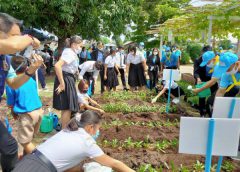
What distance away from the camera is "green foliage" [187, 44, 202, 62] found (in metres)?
28.6

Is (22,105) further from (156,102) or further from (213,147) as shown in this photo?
(156,102)

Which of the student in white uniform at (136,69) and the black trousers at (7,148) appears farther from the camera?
the student in white uniform at (136,69)

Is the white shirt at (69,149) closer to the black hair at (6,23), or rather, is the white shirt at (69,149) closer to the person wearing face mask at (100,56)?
the black hair at (6,23)

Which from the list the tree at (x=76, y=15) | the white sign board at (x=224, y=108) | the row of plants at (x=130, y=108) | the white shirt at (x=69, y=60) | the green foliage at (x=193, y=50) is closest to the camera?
the white sign board at (x=224, y=108)

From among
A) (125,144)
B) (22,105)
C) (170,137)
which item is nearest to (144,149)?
(125,144)

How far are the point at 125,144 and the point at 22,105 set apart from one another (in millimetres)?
1649

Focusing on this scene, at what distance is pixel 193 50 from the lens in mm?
29203

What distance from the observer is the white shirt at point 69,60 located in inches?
178

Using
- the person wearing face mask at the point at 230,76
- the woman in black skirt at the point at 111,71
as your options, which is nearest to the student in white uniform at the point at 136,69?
the woman in black skirt at the point at 111,71

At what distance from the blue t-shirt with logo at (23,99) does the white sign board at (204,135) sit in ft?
7.60

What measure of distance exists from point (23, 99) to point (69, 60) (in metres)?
1.04

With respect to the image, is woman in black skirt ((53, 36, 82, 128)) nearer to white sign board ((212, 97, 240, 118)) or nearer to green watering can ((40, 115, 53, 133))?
green watering can ((40, 115, 53, 133))

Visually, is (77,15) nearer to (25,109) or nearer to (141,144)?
(141,144)

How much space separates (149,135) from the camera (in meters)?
4.89
